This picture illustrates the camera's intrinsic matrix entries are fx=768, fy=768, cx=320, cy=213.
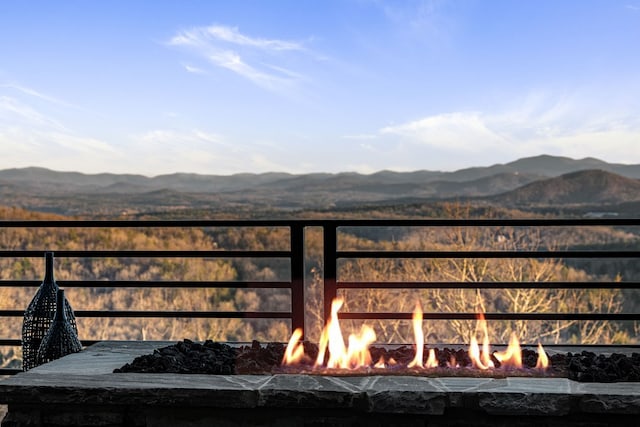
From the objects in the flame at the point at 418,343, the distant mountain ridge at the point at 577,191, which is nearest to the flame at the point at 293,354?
the flame at the point at 418,343

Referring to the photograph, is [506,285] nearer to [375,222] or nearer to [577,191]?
[375,222]

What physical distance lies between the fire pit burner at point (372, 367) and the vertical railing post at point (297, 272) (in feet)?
2.53

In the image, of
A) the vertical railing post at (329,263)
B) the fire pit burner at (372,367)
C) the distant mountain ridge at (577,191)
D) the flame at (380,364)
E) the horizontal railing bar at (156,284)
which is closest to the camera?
the fire pit burner at (372,367)

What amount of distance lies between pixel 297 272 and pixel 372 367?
3.79 ft

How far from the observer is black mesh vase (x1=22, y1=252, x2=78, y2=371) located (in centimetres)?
353

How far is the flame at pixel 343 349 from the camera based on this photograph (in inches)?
121

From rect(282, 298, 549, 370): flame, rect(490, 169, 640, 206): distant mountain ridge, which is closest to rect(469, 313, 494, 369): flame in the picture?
rect(282, 298, 549, 370): flame

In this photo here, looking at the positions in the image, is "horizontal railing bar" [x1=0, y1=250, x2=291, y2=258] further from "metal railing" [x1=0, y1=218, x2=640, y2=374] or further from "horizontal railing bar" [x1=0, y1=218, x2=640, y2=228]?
"horizontal railing bar" [x1=0, y1=218, x2=640, y2=228]

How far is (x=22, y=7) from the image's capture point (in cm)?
1113

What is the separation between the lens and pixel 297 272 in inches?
161

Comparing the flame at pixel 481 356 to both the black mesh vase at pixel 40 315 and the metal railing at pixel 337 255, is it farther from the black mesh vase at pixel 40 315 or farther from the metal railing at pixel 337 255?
the black mesh vase at pixel 40 315

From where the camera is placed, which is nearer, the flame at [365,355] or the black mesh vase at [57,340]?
the flame at [365,355]

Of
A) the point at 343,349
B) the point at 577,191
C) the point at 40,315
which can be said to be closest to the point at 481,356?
the point at 343,349

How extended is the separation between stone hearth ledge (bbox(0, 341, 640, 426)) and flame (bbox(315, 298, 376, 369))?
0.18 m
